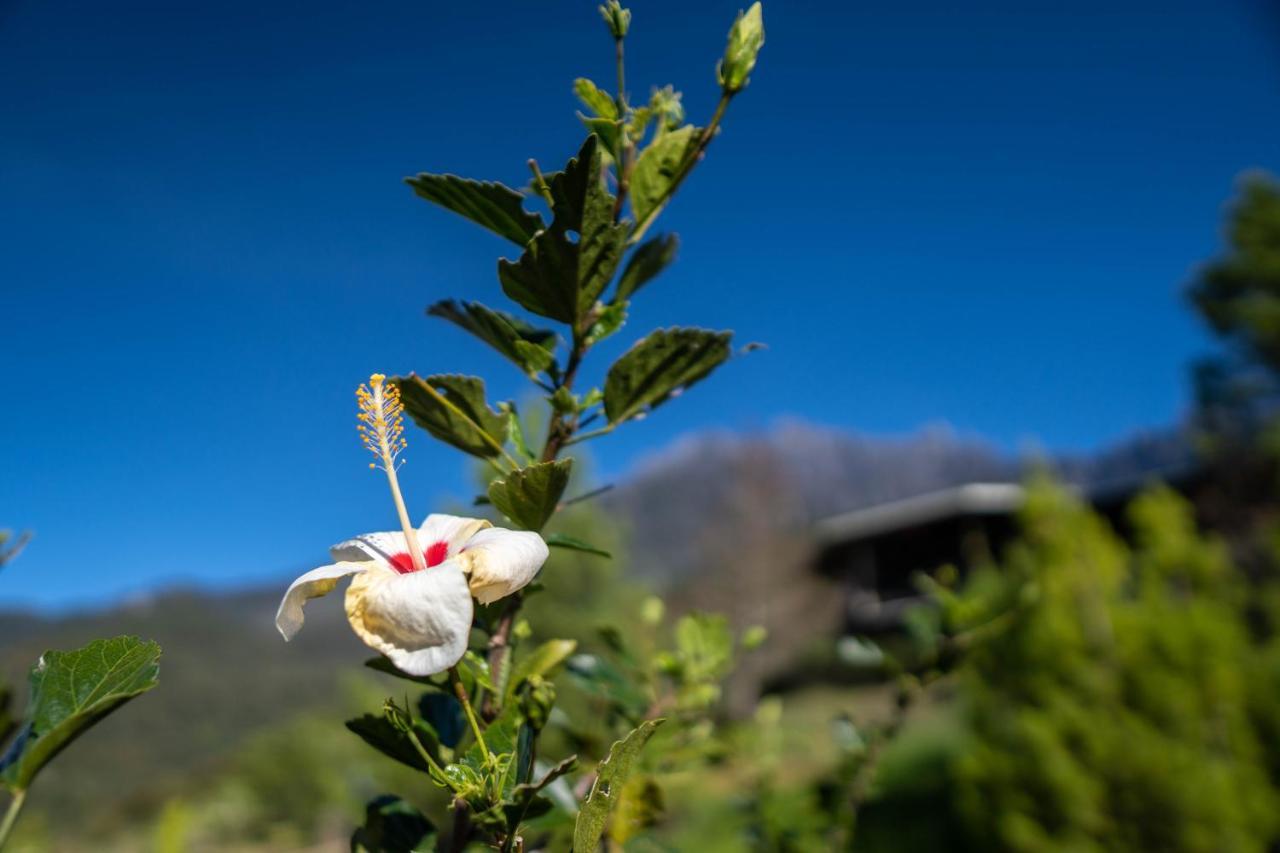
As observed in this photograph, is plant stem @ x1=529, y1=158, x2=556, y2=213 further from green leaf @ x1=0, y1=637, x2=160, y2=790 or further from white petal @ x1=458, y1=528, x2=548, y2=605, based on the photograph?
green leaf @ x1=0, y1=637, x2=160, y2=790

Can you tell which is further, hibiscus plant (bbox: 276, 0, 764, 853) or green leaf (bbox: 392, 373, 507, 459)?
green leaf (bbox: 392, 373, 507, 459)

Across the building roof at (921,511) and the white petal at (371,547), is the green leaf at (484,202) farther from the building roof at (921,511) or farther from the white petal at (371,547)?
the building roof at (921,511)

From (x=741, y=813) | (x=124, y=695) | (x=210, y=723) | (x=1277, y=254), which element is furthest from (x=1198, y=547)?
(x=210, y=723)

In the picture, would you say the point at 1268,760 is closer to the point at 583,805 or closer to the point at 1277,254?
the point at 583,805

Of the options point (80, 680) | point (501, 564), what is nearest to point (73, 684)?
point (80, 680)

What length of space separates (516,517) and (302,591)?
15cm

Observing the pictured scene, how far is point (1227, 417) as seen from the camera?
10.0 meters

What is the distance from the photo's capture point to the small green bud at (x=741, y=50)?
679mm

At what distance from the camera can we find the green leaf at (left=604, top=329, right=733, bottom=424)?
68 cm

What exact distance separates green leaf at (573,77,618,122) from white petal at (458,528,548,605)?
1.17 feet

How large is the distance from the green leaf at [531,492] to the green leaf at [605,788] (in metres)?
0.17

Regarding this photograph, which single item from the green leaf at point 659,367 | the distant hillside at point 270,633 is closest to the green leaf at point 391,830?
the green leaf at point 659,367

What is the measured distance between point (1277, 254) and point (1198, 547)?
8.04 metres

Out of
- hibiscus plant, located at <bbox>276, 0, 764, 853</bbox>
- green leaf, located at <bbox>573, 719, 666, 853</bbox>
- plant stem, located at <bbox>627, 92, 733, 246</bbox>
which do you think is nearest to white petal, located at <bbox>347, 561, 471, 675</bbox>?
hibiscus plant, located at <bbox>276, 0, 764, 853</bbox>
